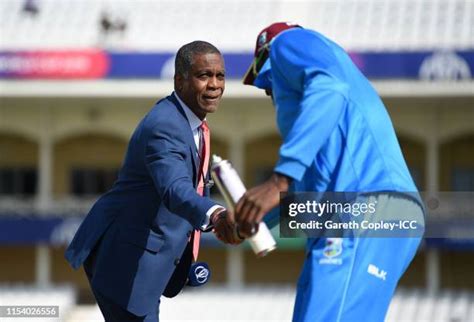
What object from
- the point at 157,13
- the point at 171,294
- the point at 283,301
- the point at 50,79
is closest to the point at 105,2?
the point at 157,13

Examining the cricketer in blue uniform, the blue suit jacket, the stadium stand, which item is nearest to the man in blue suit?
the blue suit jacket

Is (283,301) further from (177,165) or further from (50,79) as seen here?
(177,165)

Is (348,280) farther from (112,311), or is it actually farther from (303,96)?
(112,311)

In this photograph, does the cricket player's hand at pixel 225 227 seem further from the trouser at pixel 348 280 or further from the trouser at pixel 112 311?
the trouser at pixel 112 311

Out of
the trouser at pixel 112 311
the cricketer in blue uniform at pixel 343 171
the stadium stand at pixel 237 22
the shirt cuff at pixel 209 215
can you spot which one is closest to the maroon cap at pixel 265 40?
the cricketer in blue uniform at pixel 343 171

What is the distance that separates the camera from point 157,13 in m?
27.2

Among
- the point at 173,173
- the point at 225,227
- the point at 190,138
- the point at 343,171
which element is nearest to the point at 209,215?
the point at 225,227

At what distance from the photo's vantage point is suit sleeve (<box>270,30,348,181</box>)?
3885mm

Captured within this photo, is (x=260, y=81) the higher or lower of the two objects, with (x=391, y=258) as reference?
higher

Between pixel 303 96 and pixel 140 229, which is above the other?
pixel 303 96

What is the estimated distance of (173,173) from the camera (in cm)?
455

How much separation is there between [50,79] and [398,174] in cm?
2053

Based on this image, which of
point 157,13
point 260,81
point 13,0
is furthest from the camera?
point 13,0

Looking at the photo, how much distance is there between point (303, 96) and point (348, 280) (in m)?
0.71
